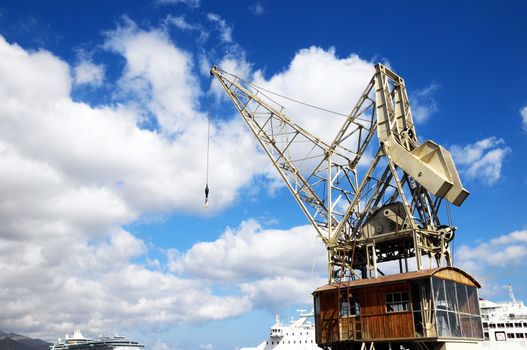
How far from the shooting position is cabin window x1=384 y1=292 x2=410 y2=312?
27.9m

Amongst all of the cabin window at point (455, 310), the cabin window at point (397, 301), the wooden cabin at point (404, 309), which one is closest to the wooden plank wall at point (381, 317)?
the wooden cabin at point (404, 309)

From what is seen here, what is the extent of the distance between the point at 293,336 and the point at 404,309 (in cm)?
6252

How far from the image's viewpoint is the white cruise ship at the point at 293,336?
84188mm

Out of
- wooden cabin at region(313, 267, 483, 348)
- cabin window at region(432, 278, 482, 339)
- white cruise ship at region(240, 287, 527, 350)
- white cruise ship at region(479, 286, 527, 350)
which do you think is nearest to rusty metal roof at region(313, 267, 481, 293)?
wooden cabin at region(313, 267, 483, 348)

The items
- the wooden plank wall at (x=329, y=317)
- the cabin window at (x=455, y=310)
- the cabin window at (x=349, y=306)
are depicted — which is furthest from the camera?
the wooden plank wall at (x=329, y=317)

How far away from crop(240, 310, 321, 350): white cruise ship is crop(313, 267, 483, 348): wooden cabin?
2120 inches

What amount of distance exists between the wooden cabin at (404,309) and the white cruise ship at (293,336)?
53854 millimetres

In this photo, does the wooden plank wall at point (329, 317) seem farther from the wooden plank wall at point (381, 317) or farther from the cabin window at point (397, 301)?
the cabin window at point (397, 301)

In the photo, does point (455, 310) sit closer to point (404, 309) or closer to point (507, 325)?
point (404, 309)

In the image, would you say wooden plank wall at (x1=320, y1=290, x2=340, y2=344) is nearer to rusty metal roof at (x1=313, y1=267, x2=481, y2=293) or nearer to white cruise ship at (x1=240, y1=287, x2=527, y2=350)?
rusty metal roof at (x1=313, y1=267, x2=481, y2=293)

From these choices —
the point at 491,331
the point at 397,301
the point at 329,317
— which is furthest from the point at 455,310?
the point at 491,331

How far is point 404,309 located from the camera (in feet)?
91.6

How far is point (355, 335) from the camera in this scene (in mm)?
29719

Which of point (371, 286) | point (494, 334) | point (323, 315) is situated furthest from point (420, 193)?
point (494, 334)
